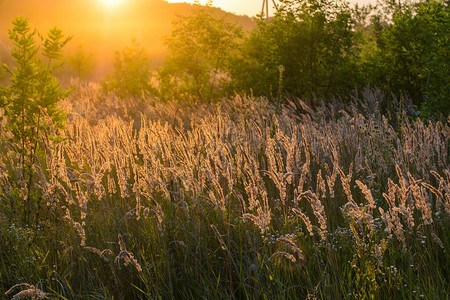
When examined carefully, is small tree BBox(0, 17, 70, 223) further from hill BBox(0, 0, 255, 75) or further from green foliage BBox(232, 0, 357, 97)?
hill BBox(0, 0, 255, 75)

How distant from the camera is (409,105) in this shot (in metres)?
8.45

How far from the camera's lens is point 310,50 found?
10.5m

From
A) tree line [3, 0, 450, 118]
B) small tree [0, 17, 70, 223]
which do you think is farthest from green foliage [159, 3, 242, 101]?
small tree [0, 17, 70, 223]

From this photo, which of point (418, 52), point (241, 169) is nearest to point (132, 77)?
point (418, 52)

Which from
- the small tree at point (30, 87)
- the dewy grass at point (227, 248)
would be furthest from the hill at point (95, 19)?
the dewy grass at point (227, 248)

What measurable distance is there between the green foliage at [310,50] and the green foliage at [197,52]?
5.22 ft

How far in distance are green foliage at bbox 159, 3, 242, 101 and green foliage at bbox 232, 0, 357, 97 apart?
1.59 meters

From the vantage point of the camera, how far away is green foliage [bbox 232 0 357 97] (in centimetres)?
1032

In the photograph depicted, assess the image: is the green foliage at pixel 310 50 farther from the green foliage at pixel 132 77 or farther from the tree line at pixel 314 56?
the green foliage at pixel 132 77

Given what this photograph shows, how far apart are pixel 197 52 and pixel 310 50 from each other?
345 cm

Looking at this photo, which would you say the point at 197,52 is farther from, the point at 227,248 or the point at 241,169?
the point at 227,248

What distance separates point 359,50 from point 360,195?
8040mm

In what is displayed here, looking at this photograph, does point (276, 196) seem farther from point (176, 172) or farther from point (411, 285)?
point (411, 285)

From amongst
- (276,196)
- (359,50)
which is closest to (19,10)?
(359,50)
